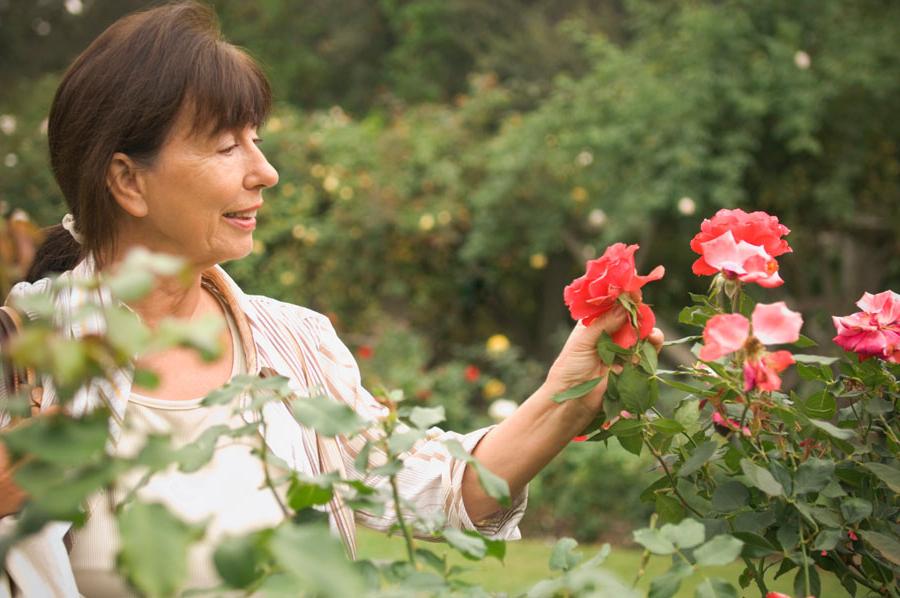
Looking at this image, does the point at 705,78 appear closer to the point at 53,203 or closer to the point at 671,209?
the point at 671,209

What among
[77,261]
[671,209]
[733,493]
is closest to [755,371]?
[733,493]

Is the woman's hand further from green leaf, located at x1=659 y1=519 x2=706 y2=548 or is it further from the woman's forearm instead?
green leaf, located at x1=659 y1=519 x2=706 y2=548

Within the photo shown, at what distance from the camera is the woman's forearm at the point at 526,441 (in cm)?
149

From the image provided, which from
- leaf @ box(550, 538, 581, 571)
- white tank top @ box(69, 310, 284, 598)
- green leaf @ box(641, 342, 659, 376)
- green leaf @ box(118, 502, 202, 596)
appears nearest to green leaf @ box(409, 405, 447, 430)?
leaf @ box(550, 538, 581, 571)

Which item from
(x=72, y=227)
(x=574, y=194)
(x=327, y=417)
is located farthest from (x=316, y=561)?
(x=574, y=194)

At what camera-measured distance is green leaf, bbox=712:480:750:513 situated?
3.85 feet

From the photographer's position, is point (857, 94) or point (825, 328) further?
point (825, 328)

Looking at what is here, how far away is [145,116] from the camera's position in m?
1.56

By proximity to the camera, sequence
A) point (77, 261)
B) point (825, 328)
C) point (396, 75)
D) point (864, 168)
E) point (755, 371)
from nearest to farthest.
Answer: point (755, 371)
point (77, 261)
point (864, 168)
point (825, 328)
point (396, 75)

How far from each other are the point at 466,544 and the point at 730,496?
1.33 ft

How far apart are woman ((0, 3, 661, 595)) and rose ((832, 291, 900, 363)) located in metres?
0.37

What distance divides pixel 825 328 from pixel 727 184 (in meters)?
1.48

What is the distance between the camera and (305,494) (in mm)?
914

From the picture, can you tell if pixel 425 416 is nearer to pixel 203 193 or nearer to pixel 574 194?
pixel 203 193
